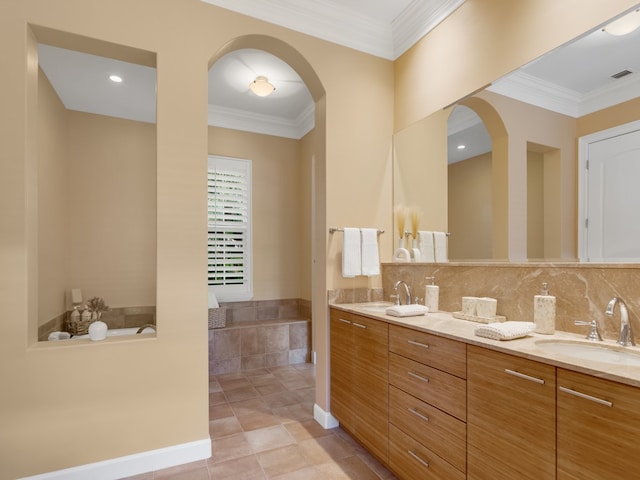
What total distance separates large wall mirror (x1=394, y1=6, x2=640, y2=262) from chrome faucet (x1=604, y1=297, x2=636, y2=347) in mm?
231

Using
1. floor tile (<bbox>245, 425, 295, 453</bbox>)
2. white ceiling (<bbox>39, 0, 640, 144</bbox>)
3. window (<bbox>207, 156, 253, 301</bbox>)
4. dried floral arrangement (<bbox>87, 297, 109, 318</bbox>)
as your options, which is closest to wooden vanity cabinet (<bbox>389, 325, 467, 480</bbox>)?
floor tile (<bbox>245, 425, 295, 453</bbox>)

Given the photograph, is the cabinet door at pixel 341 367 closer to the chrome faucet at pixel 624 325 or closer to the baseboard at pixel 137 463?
the baseboard at pixel 137 463

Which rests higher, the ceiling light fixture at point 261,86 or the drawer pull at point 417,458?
the ceiling light fixture at point 261,86

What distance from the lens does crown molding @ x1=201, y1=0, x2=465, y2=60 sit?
246cm

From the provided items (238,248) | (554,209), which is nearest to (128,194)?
(238,248)

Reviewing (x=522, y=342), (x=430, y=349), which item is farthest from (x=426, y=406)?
(x=522, y=342)

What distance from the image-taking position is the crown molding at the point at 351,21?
2.46 meters

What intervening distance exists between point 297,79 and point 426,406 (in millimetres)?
3213

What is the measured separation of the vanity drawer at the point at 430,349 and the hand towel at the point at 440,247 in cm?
72

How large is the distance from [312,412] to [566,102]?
8.99ft

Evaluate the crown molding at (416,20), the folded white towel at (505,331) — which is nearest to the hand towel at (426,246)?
the folded white towel at (505,331)

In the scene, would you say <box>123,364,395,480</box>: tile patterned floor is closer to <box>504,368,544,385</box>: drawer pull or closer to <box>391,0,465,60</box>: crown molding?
<box>504,368,544,385</box>: drawer pull

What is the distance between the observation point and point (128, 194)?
4.17 metres

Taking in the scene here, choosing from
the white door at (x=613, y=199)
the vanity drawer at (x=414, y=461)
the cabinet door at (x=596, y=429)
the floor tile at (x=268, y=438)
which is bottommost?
the floor tile at (x=268, y=438)
